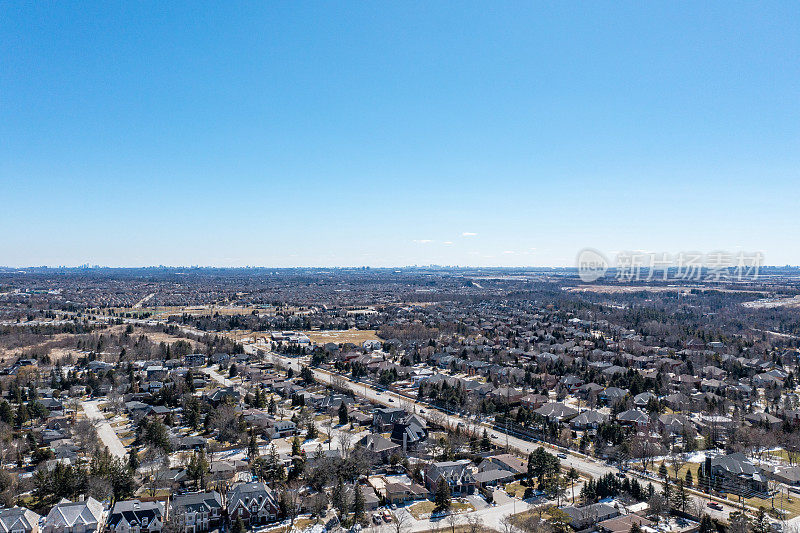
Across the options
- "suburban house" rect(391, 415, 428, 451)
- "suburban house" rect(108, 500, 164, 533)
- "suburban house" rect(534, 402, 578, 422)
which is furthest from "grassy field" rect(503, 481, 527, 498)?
"suburban house" rect(108, 500, 164, 533)

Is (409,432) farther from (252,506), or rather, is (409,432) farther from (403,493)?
(252,506)

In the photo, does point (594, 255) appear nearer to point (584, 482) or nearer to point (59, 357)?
point (584, 482)

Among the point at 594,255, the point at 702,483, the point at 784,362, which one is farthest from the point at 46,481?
the point at 594,255

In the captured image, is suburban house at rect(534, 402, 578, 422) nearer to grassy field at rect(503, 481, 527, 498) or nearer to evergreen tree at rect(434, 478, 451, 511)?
grassy field at rect(503, 481, 527, 498)

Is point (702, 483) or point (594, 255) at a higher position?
point (594, 255)

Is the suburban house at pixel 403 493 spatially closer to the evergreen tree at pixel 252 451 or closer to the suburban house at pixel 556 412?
the evergreen tree at pixel 252 451

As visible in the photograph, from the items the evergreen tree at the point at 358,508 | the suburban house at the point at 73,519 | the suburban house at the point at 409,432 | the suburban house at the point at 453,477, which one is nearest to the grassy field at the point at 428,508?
the suburban house at the point at 453,477

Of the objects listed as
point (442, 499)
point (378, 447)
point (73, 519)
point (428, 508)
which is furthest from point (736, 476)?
point (73, 519)
